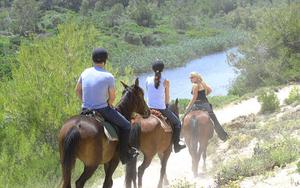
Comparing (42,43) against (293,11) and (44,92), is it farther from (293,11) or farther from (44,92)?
(293,11)

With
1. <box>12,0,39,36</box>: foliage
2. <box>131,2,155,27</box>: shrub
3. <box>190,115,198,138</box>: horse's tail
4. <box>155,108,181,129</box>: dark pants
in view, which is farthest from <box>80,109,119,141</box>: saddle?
<box>131,2,155,27</box>: shrub

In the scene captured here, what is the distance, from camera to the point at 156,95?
9992 mm

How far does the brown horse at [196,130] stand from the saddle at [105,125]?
3.96 meters

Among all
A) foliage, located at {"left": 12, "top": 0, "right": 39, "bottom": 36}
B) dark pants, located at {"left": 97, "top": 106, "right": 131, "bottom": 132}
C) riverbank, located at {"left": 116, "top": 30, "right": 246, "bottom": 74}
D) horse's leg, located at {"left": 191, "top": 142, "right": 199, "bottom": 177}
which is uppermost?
dark pants, located at {"left": 97, "top": 106, "right": 131, "bottom": 132}

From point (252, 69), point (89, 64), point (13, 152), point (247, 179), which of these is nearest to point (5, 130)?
point (13, 152)

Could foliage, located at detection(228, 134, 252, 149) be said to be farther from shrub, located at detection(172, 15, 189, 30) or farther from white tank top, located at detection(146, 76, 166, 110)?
shrub, located at detection(172, 15, 189, 30)

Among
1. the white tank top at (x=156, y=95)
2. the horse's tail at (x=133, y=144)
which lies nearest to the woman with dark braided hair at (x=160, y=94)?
the white tank top at (x=156, y=95)

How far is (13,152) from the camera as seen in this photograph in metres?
11.4

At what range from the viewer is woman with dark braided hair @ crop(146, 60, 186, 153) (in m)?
9.91

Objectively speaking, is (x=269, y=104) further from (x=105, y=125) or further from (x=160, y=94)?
(x=105, y=125)

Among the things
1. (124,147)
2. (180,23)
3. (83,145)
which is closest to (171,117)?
(124,147)

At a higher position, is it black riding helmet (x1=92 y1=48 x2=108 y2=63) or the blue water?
black riding helmet (x1=92 y1=48 x2=108 y2=63)

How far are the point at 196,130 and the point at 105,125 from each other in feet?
13.9

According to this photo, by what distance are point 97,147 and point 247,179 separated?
9.54 ft
